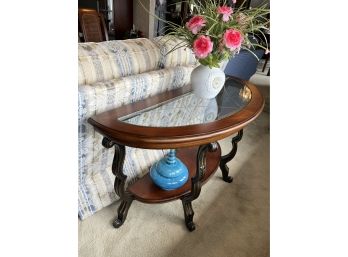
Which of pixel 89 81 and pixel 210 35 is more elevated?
pixel 210 35

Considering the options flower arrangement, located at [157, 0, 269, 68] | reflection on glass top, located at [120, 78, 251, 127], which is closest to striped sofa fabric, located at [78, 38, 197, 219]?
reflection on glass top, located at [120, 78, 251, 127]

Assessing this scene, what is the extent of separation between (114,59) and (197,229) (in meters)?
1.03

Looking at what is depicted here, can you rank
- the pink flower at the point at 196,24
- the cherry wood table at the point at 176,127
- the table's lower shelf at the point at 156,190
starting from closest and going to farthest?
the cherry wood table at the point at 176,127, the pink flower at the point at 196,24, the table's lower shelf at the point at 156,190

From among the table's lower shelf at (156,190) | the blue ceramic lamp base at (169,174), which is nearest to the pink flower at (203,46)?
the blue ceramic lamp base at (169,174)

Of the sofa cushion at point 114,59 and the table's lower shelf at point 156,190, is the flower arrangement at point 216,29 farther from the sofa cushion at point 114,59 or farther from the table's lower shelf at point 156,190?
the table's lower shelf at point 156,190

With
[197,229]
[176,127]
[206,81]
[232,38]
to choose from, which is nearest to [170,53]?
[206,81]

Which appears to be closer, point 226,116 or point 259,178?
point 226,116

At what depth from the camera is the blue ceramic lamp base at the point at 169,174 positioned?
1.42m

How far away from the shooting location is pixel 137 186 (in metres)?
1.48

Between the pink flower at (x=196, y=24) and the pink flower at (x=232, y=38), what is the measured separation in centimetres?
13
